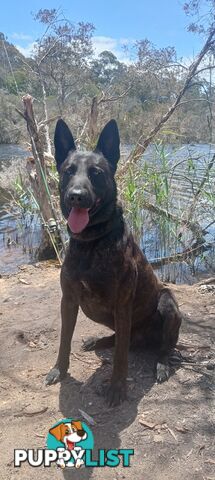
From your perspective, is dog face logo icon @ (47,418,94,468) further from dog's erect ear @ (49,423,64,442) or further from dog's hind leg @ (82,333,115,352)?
dog's hind leg @ (82,333,115,352)

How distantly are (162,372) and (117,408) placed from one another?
0.47 metres

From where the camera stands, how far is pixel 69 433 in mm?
2510

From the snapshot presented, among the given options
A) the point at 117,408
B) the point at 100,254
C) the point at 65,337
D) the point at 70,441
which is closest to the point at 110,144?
the point at 100,254

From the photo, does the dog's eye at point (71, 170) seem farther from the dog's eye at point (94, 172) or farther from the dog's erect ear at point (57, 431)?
the dog's erect ear at point (57, 431)

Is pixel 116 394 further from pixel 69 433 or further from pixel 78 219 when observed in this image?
pixel 78 219

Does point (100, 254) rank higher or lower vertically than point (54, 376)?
higher

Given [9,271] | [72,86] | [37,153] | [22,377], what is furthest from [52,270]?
[72,86]

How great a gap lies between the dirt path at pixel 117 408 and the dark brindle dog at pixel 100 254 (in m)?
0.15

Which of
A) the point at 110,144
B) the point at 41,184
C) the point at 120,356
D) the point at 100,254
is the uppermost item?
the point at 110,144

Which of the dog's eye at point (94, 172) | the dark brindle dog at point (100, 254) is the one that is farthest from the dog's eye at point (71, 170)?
the dog's eye at point (94, 172)

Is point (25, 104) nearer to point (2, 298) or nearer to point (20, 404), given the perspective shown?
point (2, 298)

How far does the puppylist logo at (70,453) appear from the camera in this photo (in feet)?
7.69

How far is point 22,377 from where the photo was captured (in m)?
3.26

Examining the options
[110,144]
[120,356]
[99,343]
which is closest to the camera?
[120,356]
